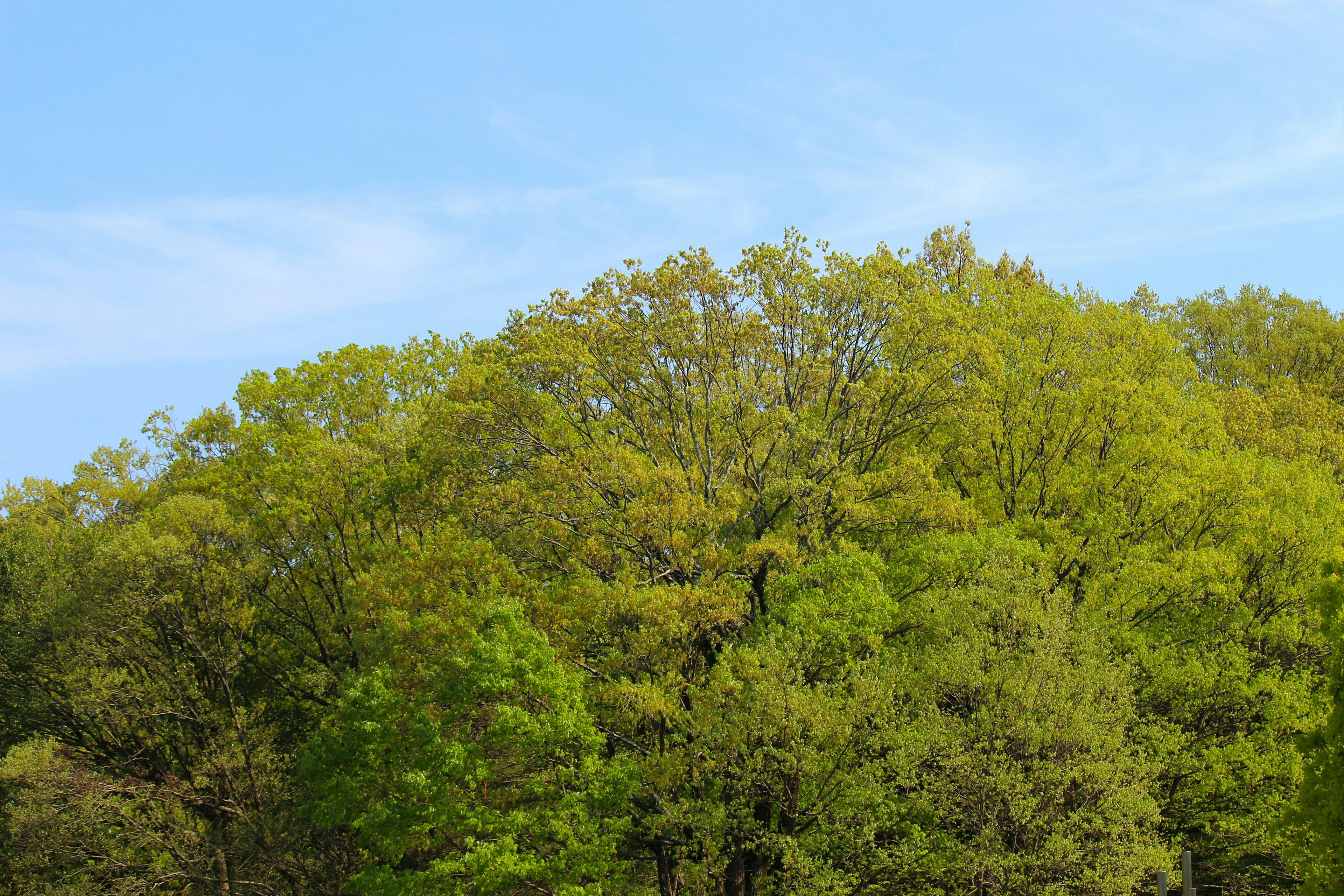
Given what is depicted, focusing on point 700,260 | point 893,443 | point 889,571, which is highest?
point 700,260

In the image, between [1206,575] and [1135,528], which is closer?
[1206,575]

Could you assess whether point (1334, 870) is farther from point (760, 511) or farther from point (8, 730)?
point (8, 730)

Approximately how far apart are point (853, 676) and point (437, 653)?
10.3m

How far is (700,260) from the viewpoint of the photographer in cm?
3075

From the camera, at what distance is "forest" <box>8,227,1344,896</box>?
2397 centimetres

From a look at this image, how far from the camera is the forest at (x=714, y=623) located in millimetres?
23969

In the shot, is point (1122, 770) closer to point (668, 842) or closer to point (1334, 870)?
point (1334, 870)

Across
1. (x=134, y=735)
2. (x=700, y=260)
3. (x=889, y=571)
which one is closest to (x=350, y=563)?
(x=134, y=735)

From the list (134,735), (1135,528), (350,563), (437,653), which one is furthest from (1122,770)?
(134,735)

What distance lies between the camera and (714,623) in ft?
87.5

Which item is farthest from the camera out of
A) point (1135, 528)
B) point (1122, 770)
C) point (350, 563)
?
point (350, 563)

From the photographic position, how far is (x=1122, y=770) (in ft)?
79.2

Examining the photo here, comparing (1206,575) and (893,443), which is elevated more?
(893,443)

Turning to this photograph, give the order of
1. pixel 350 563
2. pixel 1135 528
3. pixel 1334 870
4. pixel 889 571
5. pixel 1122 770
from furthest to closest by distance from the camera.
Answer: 1. pixel 350 563
2. pixel 1135 528
3. pixel 889 571
4. pixel 1122 770
5. pixel 1334 870
